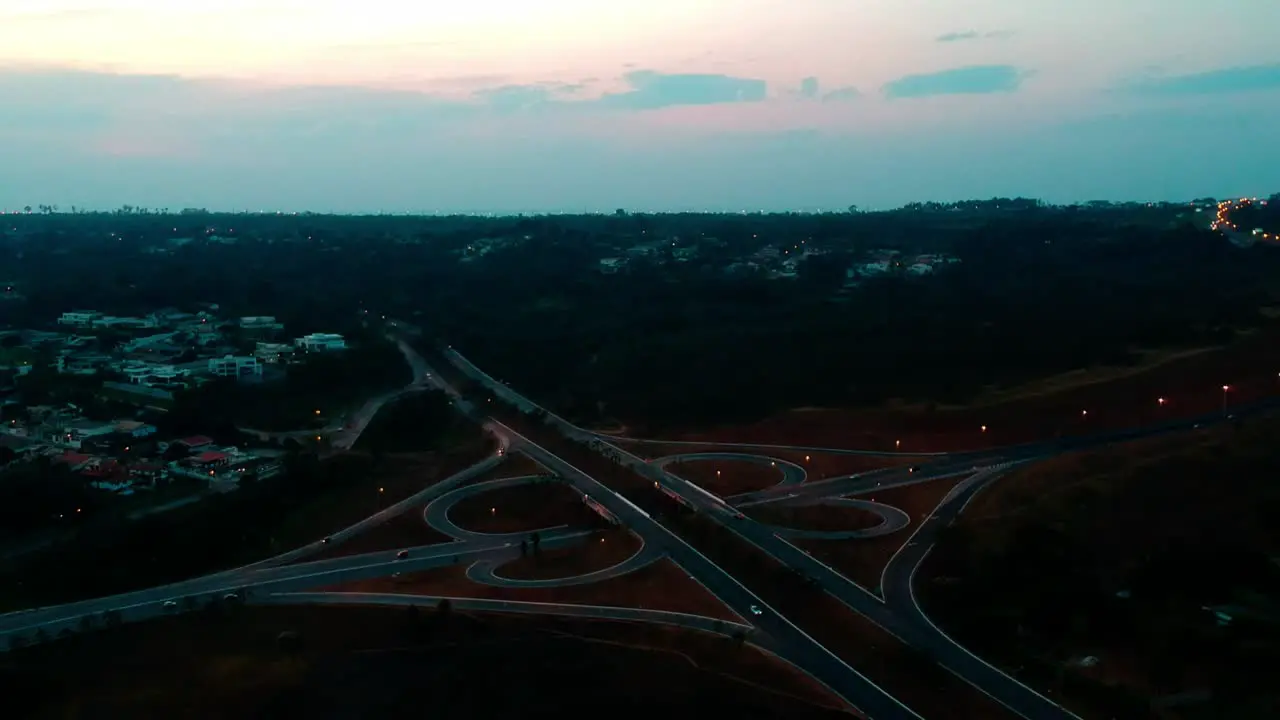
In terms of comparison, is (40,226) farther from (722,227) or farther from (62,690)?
(62,690)

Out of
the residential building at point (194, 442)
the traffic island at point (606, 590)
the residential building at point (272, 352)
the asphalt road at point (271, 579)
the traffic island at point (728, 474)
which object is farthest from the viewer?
the residential building at point (272, 352)

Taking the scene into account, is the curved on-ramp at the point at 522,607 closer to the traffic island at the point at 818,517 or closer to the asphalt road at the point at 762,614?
the asphalt road at the point at 762,614

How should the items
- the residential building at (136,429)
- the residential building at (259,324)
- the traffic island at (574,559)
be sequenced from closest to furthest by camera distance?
the traffic island at (574,559)
the residential building at (136,429)
the residential building at (259,324)

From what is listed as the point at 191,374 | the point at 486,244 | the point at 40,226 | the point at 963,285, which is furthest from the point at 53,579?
the point at 40,226

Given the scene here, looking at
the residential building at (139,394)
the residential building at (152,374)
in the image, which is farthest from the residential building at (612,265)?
the residential building at (139,394)

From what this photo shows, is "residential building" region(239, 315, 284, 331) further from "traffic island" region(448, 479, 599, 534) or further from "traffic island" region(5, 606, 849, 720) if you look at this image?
"traffic island" region(5, 606, 849, 720)

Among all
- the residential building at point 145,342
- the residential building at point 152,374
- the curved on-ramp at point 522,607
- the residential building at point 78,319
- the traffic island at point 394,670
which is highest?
the residential building at point 78,319

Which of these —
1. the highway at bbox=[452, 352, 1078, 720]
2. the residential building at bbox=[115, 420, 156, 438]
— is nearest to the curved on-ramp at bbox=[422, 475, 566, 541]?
the highway at bbox=[452, 352, 1078, 720]
